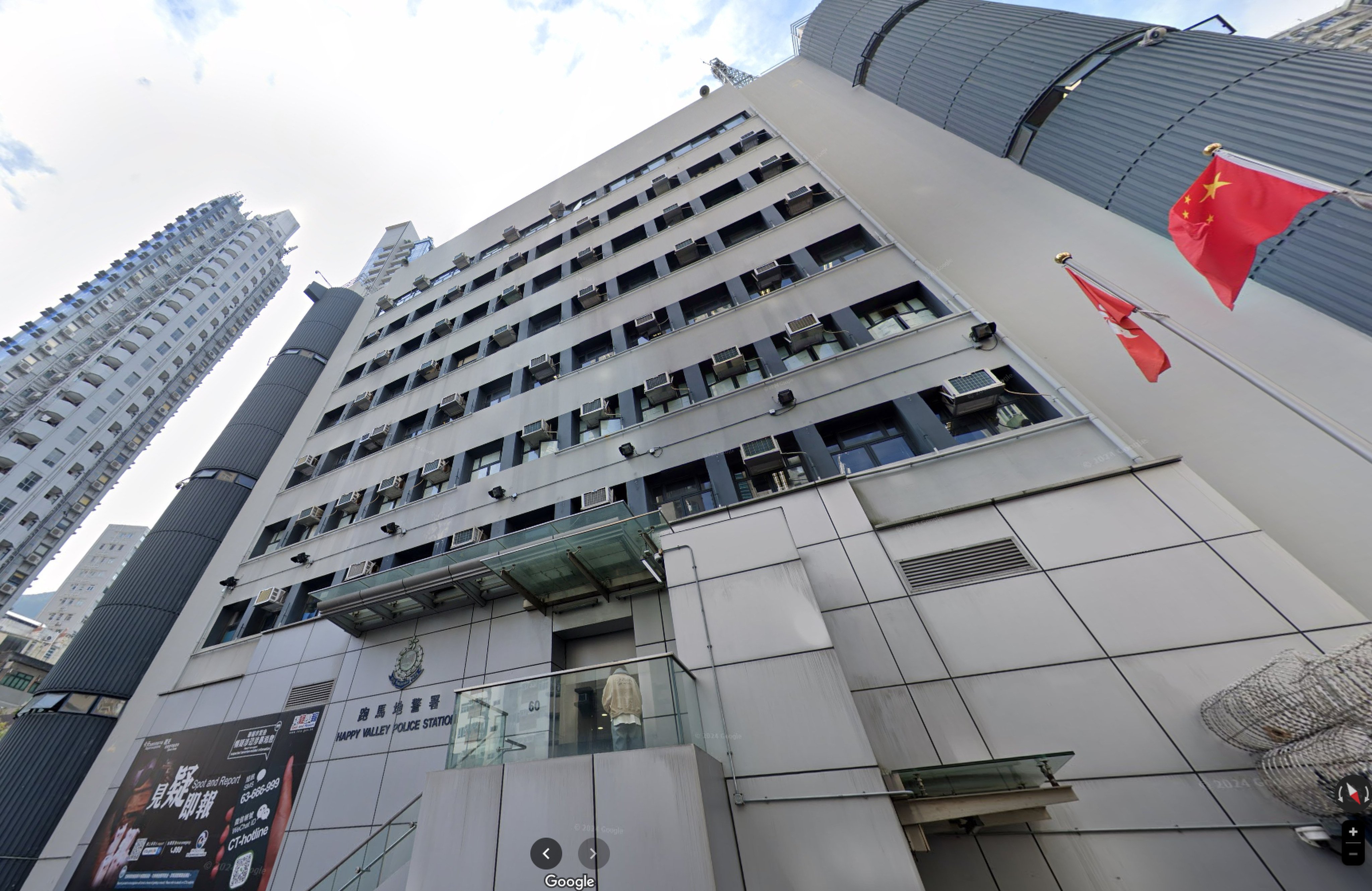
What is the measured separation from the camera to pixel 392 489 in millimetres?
18500

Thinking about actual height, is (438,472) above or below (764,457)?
above

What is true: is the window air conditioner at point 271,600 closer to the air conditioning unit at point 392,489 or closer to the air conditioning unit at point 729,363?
the air conditioning unit at point 392,489

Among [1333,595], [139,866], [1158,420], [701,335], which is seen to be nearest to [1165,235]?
[1158,420]

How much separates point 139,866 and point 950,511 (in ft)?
74.3

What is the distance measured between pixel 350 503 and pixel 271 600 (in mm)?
4121

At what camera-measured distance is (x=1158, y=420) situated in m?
9.63

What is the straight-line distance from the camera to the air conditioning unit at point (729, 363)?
1523 centimetres

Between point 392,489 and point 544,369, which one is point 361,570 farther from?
point 544,369

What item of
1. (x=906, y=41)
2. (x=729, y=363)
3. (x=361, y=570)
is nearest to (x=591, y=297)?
(x=729, y=363)

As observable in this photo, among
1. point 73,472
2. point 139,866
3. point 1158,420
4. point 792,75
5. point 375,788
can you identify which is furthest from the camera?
point 73,472

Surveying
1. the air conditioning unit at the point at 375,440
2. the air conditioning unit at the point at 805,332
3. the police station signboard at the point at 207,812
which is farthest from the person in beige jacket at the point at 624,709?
the air conditioning unit at the point at 375,440

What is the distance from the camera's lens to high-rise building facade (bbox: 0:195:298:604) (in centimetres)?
3900

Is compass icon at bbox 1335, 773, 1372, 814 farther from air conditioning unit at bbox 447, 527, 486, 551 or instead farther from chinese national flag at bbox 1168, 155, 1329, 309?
air conditioning unit at bbox 447, 527, 486, 551

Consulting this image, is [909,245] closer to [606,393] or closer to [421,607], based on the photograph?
[606,393]
